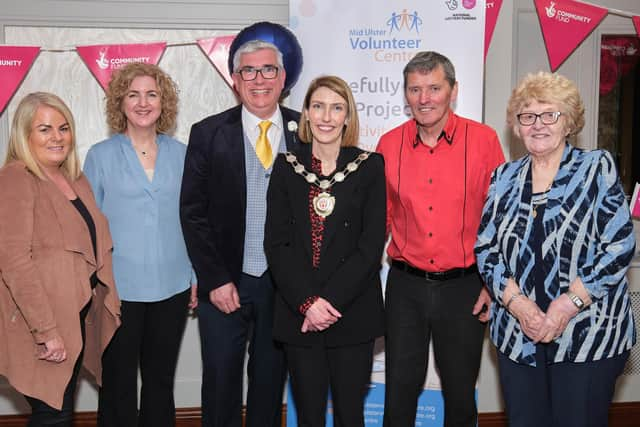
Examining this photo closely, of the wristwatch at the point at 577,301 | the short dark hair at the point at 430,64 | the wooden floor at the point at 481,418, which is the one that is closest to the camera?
the wristwatch at the point at 577,301

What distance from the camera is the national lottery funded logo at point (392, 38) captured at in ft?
9.78

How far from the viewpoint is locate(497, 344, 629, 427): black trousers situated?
2002 millimetres

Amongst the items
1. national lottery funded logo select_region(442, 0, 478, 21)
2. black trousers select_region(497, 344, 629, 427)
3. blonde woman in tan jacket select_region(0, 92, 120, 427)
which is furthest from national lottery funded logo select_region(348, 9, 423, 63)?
black trousers select_region(497, 344, 629, 427)

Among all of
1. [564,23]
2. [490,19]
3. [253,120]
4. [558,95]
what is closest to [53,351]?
[253,120]

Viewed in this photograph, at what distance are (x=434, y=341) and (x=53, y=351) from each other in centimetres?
142

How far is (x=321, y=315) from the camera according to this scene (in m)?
2.16

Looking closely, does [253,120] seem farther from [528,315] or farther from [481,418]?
[481,418]

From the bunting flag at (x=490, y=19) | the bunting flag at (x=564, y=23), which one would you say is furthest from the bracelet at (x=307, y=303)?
the bunting flag at (x=564, y=23)

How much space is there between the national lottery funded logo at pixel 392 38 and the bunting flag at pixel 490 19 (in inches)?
16.3

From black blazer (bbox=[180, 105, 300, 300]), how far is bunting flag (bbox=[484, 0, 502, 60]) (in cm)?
145

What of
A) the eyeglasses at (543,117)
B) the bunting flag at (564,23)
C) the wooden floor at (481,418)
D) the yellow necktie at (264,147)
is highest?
the bunting flag at (564,23)

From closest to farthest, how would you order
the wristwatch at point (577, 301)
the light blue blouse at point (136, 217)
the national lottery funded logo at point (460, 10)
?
the wristwatch at point (577, 301), the light blue blouse at point (136, 217), the national lottery funded logo at point (460, 10)

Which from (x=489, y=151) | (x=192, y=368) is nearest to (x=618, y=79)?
(x=489, y=151)

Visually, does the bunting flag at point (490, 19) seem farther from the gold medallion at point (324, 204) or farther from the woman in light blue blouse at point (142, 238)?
the woman in light blue blouse at point (142, 238)
